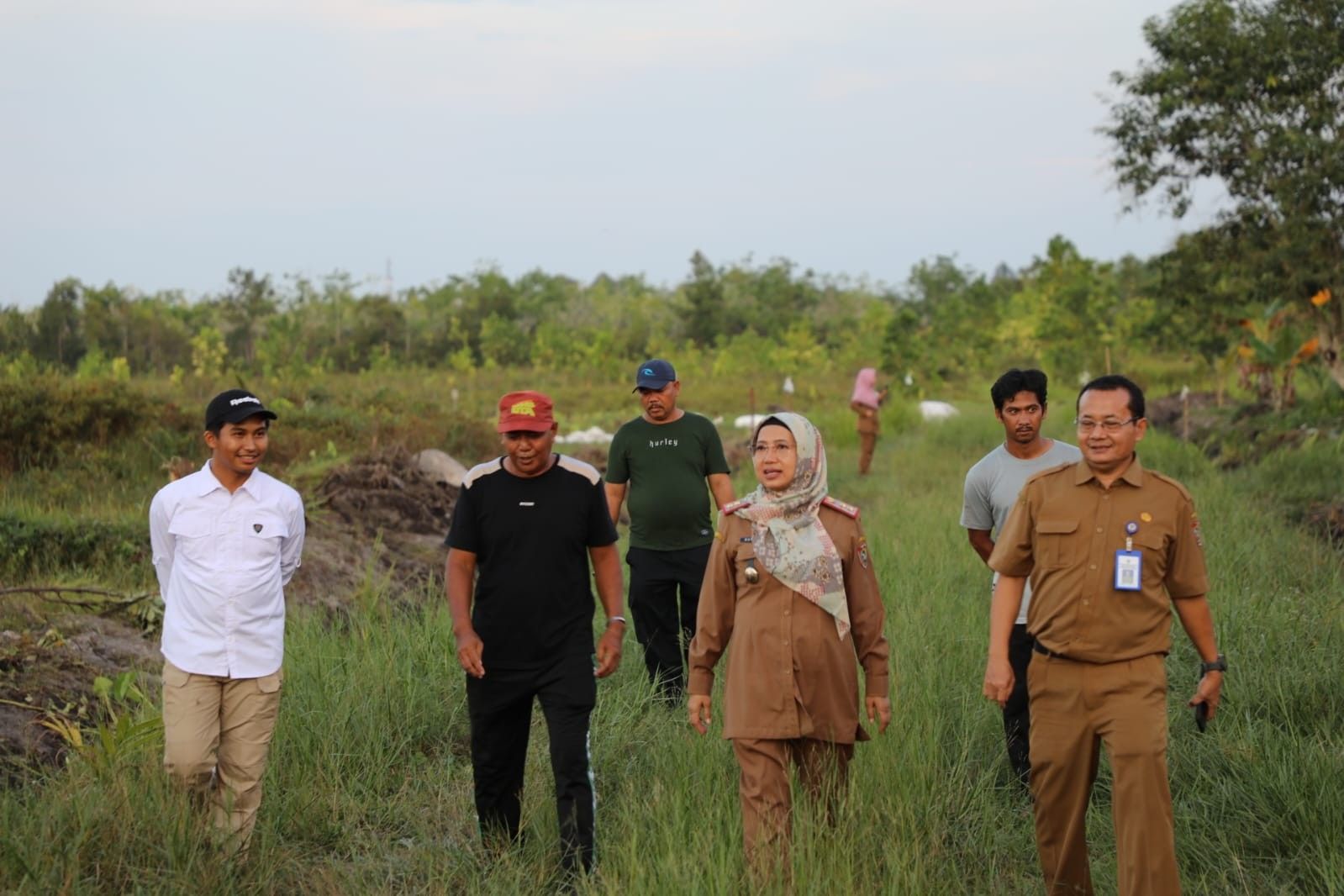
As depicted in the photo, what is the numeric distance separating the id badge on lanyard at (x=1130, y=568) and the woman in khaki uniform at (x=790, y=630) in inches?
33.2

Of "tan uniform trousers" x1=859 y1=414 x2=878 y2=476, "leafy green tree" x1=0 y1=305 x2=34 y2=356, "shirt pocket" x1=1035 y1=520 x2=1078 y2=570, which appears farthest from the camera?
"leafy green tree" x1=0 y1=305 x2=34 y2=356

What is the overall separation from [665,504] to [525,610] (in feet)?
7.89

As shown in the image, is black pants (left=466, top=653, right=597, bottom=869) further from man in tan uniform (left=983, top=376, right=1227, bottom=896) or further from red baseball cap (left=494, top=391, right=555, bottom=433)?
man in tan uniform (left=983, top=376, right=1227, bottom=896)

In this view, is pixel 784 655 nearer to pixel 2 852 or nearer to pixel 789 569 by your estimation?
pixel 789 569

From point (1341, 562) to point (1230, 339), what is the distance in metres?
20.8

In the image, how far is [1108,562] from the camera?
4477mm

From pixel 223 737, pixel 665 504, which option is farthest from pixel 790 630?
pixel 665 504

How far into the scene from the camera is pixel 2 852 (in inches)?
179

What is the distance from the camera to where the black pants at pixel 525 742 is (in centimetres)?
509

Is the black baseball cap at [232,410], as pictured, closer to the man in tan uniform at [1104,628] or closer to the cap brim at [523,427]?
the cap brim at [523,427]

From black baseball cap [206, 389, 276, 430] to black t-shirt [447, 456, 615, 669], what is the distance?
831 mm

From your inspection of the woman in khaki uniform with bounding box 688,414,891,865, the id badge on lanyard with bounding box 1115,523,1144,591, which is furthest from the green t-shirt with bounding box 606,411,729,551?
the id badge on lanyard with bounding box 1115,523,1144,591

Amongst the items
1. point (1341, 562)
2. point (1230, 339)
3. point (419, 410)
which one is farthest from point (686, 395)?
point (1341, 562)

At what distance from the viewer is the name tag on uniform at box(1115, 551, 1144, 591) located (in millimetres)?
4410
